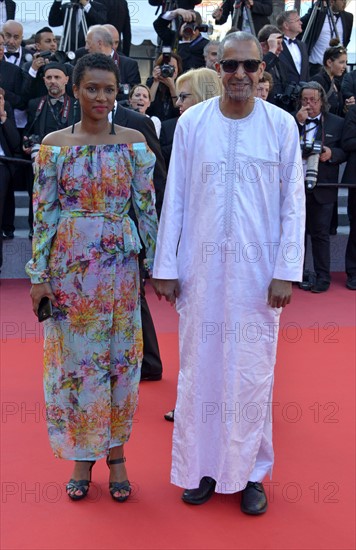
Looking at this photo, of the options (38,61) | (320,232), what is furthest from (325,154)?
(38,61)

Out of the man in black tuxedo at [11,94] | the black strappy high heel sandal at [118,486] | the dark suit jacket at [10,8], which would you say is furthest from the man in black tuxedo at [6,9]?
the black strappy high heel sandal at [118,486]

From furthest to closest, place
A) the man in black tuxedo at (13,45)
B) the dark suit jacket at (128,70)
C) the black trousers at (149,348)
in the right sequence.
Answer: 1. the man in black tuxedo at (13,45)
2. the dark suit jacket at (128,70)
3. the black trousers at (149,348)

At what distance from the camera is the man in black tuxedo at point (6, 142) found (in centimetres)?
697

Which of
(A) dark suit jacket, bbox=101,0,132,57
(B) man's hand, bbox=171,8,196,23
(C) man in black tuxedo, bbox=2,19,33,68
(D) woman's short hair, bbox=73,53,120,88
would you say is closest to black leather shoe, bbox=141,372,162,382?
(D) woman's short hair, bbox=73,53,120,88

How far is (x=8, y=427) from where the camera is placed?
3.88 meters

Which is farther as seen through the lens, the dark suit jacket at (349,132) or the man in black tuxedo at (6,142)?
the dark suit jacket at (349,132)

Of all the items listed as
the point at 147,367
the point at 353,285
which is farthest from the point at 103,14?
the point at 147,367

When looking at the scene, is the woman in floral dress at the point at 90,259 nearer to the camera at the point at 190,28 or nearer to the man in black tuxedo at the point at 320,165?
the man in black tuxedo at the point at 320,165

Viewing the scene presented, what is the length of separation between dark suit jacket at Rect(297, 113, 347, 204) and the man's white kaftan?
4.08 meters

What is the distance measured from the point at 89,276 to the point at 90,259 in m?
0.07

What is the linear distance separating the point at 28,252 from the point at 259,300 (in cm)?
459

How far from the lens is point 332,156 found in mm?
7082

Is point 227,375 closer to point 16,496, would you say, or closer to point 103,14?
point 16,496

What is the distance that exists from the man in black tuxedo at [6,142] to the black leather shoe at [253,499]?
14.3ft
